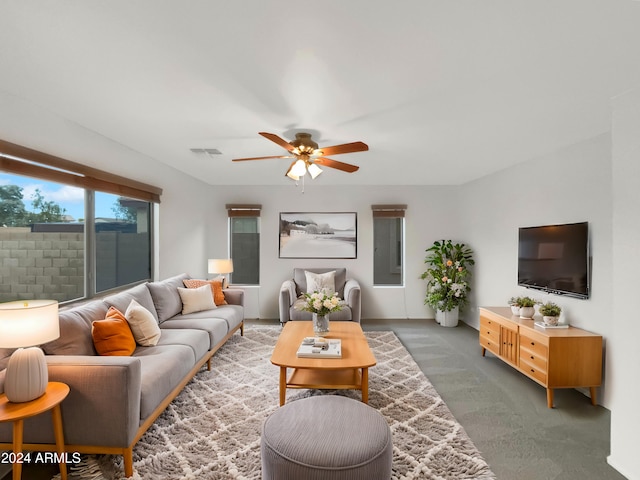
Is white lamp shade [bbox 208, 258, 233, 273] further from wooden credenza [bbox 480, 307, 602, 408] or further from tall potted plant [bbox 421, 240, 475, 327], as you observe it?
wooden credenza [bbox 480, 307, 602, 408]

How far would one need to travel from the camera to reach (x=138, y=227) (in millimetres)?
4098

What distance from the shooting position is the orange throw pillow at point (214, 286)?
4227mm

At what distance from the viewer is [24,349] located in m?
1.83

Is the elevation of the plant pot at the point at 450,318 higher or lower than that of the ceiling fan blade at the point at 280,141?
lower

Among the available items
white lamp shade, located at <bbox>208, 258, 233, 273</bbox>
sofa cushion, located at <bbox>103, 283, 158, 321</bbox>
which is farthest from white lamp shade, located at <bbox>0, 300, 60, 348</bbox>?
white lamp shade, located at <bbox>208, 258, 233, 273</bbox>

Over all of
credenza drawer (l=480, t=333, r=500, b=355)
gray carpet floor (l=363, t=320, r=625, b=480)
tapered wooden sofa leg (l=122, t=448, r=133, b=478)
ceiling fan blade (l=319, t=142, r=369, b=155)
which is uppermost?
ceiling fan blade (l=319, t=142, r=369, b=155)

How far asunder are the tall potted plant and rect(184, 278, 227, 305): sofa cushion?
10.6ft

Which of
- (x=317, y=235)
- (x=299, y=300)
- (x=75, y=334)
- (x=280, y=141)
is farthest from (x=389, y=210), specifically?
(x=75, y=334)

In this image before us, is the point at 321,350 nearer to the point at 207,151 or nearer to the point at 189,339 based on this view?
the point at 189,339

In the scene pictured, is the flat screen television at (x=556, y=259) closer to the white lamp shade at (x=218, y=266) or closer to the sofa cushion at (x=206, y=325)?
the sofa cushion at (x=206, y=325)

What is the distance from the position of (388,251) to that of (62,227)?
15.0ft

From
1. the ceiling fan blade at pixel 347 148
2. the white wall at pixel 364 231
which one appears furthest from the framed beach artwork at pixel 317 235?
the ceiling fan blade at pixel 347 148

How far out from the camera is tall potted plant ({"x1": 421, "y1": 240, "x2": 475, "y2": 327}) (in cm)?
512

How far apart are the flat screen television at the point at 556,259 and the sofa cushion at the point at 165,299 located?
13.3ft
